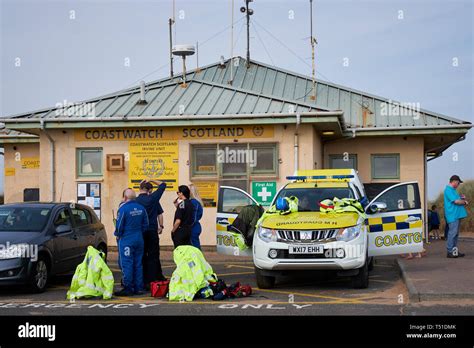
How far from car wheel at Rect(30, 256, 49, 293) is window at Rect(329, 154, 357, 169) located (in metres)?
13.1

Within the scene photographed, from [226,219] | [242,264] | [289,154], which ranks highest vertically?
[289,154]

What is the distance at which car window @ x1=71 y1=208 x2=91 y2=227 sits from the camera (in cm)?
1534

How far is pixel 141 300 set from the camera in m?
12.2

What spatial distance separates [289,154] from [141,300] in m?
9.48

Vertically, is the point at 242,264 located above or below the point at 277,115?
below

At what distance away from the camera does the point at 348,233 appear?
1279cm

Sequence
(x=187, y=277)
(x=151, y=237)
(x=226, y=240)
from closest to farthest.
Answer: (x=187, y=277) < (x=151, y=237) < (x=226, y=240)

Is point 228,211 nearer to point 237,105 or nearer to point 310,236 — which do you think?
point 310,236

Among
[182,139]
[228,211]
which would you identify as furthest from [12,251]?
[182,139]

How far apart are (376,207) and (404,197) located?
2.00 ft

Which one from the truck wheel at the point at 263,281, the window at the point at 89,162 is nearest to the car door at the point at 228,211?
the truck wheel at the point at 263,281

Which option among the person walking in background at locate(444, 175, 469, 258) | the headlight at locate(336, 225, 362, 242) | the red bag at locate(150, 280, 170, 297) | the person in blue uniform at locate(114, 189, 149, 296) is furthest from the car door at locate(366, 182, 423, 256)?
the person in blue uniform at locate(114, 189, 149, 296)

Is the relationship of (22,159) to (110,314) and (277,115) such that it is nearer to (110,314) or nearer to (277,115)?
(277,115)
